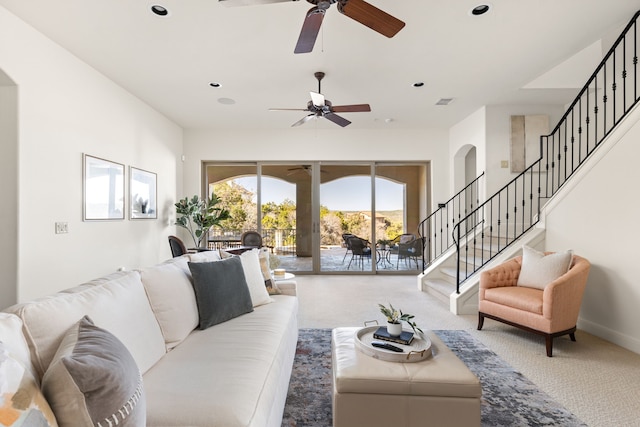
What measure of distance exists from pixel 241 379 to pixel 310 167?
17.6 ft

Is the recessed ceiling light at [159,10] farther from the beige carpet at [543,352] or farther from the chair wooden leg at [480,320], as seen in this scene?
the chair wooden leg at [480,320]

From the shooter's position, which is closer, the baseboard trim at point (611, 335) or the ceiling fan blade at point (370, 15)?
the ceiling fan blade at point (370, 15)

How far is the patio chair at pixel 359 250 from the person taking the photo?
632cm

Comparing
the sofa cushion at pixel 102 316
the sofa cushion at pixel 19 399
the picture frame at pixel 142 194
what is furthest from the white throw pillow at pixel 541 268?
the picture frame at pixel 142 194

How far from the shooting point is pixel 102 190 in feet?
12.9

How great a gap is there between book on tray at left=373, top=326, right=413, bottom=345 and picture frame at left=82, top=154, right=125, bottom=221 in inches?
140

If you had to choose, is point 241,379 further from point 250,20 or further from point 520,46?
point 520,46

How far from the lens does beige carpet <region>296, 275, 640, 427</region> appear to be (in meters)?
2.00

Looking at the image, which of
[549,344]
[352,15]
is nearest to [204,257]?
[352,15]

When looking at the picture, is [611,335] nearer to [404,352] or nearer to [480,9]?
[404,352]

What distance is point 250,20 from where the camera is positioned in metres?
2.84

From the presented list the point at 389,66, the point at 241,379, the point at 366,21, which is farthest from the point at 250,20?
the point at 241,379

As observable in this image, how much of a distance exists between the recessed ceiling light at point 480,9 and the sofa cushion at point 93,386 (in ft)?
11.2

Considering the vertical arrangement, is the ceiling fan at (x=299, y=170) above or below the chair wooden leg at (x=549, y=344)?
above
